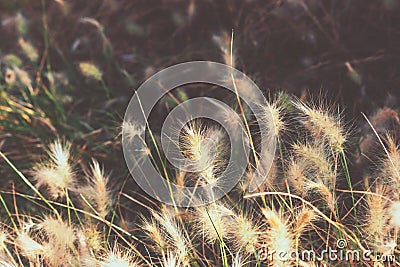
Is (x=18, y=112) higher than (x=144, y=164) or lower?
higher

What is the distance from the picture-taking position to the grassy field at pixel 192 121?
141 centimetres

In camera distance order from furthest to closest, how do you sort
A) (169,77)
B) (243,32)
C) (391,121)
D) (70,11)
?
1. (70,11)
2. (243,32)
3. (169,77)
4. (391,121)

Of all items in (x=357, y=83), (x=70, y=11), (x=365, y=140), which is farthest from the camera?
(x=70, y=11)

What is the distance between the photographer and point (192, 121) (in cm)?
151

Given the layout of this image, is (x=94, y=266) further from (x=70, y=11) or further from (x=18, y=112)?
(x=70, y=11)

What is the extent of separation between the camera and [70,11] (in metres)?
2.72

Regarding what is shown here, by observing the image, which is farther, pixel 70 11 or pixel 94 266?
pixel 70 11

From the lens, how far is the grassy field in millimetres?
1407

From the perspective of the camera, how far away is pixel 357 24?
7.23 ft

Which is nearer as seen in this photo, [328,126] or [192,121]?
[328,126]

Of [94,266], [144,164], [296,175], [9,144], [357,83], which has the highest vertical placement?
[357,83]

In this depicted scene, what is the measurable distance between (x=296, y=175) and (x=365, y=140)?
1.21ft

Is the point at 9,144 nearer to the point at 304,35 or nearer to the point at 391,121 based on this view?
the point at 304,35

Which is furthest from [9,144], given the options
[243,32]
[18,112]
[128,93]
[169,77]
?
[243,32]
